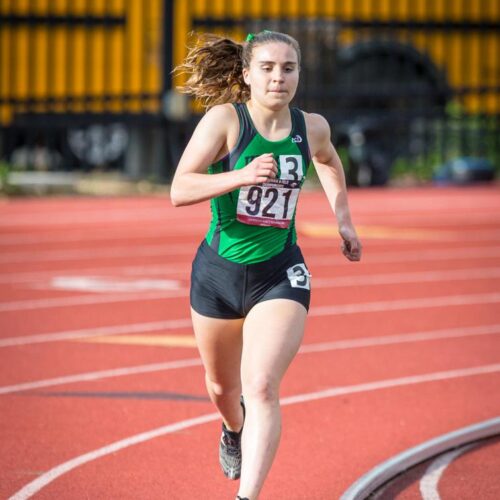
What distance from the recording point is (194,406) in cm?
754

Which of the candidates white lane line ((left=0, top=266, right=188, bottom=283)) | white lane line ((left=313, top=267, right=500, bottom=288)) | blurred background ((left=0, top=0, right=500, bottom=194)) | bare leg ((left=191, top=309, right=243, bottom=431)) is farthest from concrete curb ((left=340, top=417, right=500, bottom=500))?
blurred background ((left=0, top=0, right=500, bottom=194))

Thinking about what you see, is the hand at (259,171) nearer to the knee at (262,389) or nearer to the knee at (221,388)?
the knee at (262,389)

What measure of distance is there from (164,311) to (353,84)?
56.3ft

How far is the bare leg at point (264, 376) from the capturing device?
482cm

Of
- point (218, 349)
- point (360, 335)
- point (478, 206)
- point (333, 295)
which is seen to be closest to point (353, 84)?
point (478, 206)

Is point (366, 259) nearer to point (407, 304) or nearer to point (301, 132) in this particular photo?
point (407, 304)

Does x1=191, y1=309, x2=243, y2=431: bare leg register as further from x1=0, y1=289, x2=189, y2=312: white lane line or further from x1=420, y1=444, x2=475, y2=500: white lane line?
x1=0, y1=289, x2=189, y2=312: white lane line

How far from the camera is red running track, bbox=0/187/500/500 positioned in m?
6.20

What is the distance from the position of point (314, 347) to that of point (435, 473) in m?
3.38

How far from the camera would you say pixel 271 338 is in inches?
195

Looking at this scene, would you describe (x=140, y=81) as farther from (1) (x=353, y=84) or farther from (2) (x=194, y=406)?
(2) (x=194, y=406)

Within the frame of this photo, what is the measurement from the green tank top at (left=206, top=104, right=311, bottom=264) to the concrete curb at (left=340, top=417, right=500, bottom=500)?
1138 millimetres

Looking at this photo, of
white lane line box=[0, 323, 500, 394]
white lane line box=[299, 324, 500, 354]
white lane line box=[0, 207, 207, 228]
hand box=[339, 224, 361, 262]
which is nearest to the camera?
hand box=[339, 224, 361, 262]

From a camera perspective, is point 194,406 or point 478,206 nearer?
point 194,406
